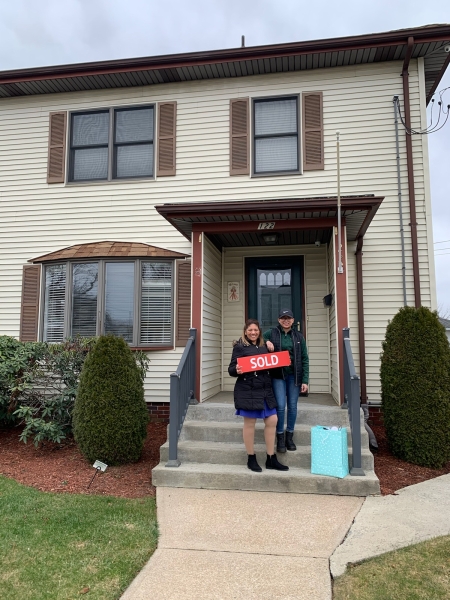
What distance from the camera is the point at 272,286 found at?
770 cm

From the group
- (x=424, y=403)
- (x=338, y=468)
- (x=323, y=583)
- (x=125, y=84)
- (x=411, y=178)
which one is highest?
(x=125, y=84)

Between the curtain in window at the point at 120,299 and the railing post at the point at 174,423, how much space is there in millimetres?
2813

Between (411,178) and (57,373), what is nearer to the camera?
(57,373)

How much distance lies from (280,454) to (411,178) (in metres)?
4.82

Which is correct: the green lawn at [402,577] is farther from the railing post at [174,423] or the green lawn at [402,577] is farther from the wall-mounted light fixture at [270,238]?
the wall-mounted light fixture at [270,238]

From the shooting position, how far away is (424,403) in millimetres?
5133

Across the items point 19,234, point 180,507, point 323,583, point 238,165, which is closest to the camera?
point 323,583

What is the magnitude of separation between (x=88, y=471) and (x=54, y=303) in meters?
3.76

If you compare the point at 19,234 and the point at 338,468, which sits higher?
the point at 19,234

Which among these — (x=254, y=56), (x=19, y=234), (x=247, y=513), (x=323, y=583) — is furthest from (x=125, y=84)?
(x=323, y=583)

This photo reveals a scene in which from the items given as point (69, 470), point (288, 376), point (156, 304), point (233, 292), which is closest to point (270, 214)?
point (233, 292)

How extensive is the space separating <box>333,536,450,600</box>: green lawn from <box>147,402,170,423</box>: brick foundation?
474 centimetres

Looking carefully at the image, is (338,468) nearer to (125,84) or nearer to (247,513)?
(247,513)

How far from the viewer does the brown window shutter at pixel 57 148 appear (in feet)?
27.5
